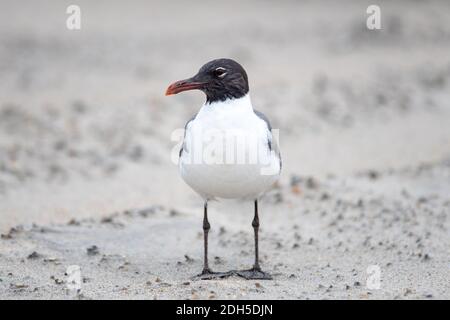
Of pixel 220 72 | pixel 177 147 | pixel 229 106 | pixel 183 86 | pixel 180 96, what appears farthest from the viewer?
pixel 180 96

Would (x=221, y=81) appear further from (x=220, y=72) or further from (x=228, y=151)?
(x=228, y=151)

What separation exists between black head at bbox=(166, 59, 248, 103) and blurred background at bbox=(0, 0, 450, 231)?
289cm

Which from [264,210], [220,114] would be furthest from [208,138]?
[264,210]

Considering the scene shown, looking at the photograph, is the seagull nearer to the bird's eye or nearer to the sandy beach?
the bird's eye

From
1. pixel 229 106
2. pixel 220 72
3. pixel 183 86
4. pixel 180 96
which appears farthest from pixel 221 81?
pixel 180 96

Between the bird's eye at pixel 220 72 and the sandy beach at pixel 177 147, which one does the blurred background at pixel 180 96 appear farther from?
the bird's eye at pixel 220 72

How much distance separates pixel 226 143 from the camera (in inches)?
231

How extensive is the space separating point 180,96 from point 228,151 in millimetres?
6702

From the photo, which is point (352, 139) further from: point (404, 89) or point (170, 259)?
point (170, 259)

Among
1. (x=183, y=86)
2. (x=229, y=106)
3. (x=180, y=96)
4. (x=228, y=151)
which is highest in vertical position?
(x=180, y=96)

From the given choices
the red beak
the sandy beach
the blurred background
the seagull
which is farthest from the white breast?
the blurred background

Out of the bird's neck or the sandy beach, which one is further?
the sandy beach

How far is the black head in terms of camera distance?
6113mm

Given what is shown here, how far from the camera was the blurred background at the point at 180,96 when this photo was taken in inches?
381
